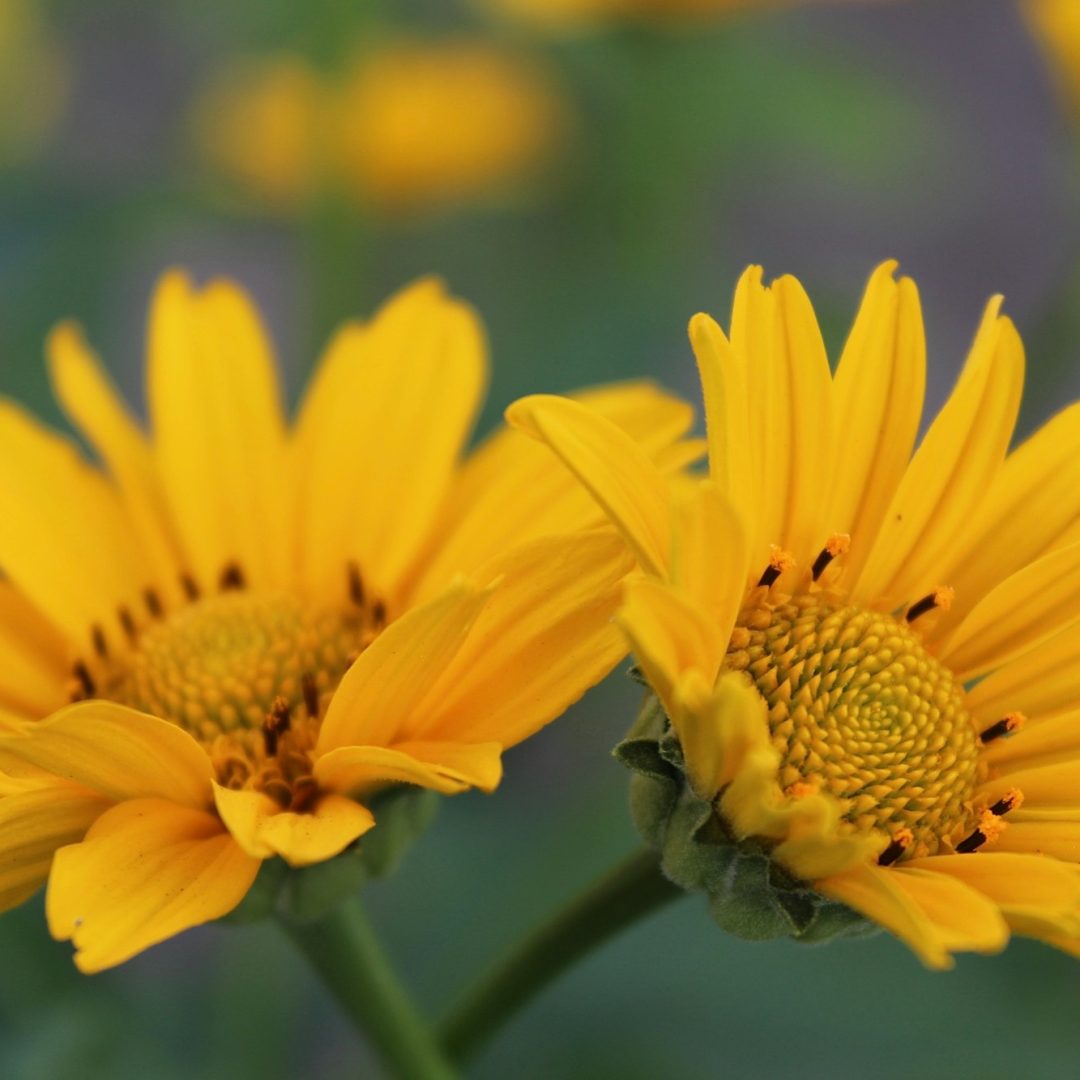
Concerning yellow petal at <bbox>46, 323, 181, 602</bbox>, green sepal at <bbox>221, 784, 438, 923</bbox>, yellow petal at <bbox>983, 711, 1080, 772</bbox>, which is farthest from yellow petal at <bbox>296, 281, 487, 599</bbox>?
yellow petal at <bbox>983, 711, 1080, 772</bbox>

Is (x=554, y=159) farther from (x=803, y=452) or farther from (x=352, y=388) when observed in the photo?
(x=803, y=452)

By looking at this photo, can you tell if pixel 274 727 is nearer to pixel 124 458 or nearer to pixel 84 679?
pixel 84 679

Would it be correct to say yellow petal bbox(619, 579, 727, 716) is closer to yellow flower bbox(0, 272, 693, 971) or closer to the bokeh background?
yellow flower bbox(0, 272, 693, 971)

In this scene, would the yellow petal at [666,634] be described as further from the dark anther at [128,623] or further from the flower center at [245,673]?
the dark anther at [128,623]

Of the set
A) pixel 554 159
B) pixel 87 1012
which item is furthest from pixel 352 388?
pixel 554 159

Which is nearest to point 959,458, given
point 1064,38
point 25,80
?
point 1064,38

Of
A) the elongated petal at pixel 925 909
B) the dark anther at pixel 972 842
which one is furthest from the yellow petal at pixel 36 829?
the dark anther at pixel 972 842
